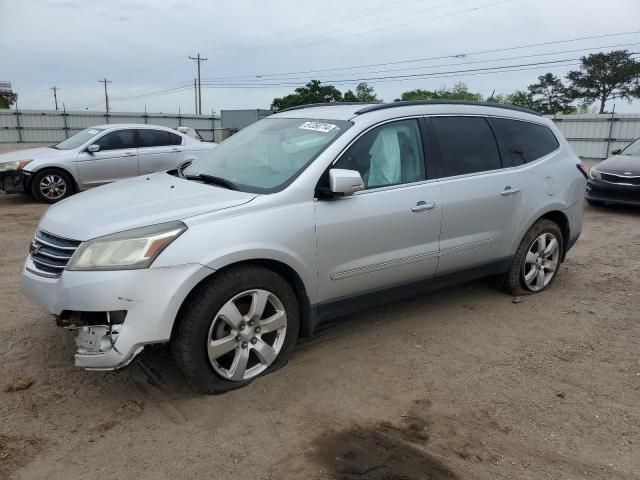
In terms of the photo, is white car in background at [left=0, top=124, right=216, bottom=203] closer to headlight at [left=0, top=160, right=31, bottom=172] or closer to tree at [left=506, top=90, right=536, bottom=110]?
headlight at [left=0, top=160, right=31, bottom=172]

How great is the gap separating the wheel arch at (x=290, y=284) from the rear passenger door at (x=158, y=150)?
25.8ft

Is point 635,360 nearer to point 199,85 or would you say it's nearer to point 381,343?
point 381,343

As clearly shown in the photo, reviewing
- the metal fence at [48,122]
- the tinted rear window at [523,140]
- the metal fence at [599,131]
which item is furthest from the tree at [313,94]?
the tinted rear window at [523,140]

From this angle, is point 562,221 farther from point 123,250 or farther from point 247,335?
point 123,250

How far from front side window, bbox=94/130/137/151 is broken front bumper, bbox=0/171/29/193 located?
4.72 feet

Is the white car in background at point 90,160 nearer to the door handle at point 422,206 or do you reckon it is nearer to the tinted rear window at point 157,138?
the tinted rear window at point 157,138

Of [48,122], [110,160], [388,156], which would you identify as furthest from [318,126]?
[48,122]

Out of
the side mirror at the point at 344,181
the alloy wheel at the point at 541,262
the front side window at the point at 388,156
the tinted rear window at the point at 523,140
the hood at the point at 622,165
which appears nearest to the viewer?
the side mirror at the point at 344,181

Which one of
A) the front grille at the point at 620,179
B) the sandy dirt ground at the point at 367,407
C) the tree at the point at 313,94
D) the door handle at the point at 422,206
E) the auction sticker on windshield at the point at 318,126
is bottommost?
the sandy dirt ground at the point at 367,407

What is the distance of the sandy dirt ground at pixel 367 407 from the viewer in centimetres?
274

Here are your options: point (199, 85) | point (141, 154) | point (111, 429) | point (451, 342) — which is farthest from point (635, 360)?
point (199, 85)

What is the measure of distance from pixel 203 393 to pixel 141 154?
8221mm

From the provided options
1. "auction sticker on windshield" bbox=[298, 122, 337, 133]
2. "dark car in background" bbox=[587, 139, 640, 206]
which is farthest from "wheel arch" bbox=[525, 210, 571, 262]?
"dark car in background" bbox=[587, 139, 640, 206]

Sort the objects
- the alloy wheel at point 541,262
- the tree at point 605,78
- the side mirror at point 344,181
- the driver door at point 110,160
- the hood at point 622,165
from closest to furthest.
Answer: the side mirror at point 344,181 < the alloy wheel at point 541,262 < the hood at point 622,165 < the driver door at point 110,160 < the tree at point 605,78
